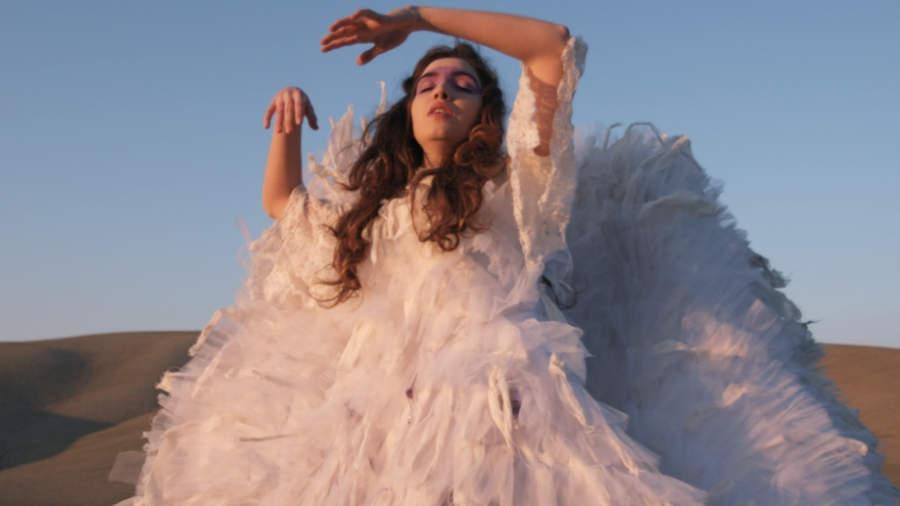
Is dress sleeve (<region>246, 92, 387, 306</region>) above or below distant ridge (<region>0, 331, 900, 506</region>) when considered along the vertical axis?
above

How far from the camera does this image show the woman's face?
2.27m

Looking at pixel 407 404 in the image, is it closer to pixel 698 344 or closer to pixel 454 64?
pixel 698 344

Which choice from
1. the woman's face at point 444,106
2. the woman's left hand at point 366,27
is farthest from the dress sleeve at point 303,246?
the woman's left hand at point 366,27

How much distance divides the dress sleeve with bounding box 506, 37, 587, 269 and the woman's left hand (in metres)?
0.38

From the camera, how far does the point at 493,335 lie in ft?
6.23

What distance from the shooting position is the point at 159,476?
225cm

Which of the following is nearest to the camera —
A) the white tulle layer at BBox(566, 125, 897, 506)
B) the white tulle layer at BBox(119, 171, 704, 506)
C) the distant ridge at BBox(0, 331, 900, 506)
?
the white tulle layer at BBox(119, 171, 704, 506)

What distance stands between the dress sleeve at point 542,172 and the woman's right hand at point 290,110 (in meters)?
0.81

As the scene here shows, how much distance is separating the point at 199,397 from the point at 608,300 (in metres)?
1.60

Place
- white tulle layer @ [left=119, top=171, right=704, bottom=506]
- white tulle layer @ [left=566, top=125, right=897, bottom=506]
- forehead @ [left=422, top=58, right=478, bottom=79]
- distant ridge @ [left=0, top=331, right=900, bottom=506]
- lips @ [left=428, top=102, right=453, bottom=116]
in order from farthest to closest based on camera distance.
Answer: distant ridge @ [left=0, top=331, right=900, bottom=506] → forehead @ [left=422, top=58, right=478, bottom=79] → lips @ [left=428, top=102, right=453, bottom=116] → white tulle layer @ [left=566, top=125, right=897, bottom=506] → white tulle layer @ [left=119, top=171, right=704, bottom=506]

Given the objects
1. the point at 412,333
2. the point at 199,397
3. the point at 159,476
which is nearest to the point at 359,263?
the point at 412,333

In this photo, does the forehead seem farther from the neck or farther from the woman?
the neck

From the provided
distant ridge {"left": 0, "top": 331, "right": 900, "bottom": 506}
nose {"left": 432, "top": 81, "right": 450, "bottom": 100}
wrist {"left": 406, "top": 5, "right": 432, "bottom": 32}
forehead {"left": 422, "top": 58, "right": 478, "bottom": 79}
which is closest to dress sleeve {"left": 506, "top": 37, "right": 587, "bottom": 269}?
wrist {"left": 406, "top": 5, "right": 432, "bottom": 32}

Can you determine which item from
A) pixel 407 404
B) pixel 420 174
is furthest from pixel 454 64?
pixel 407 404
